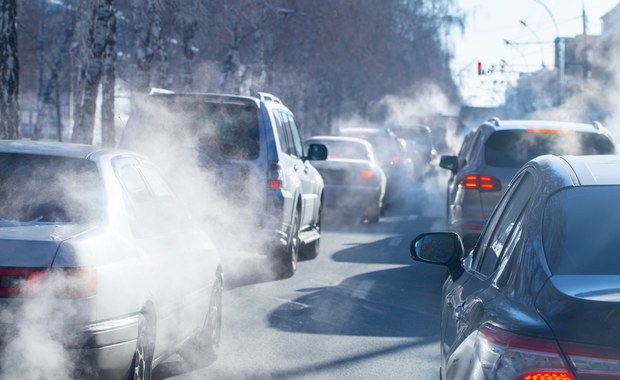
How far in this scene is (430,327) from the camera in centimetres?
916

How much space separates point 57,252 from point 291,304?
18.2ft

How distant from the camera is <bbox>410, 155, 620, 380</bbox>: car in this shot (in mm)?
2848

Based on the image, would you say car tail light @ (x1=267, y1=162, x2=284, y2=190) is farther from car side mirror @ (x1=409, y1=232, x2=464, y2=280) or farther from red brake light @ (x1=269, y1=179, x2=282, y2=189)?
car side mirror @ (x1=409, y1=232, x2=464, y2=280)

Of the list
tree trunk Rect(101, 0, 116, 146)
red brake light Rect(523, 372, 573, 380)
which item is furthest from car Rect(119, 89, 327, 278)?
tree trunk Rect(101, 0, 116, 146)

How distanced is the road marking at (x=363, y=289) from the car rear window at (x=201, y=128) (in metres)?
1.79

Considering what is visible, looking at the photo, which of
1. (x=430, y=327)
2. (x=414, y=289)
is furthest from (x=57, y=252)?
(x=414, y=289)

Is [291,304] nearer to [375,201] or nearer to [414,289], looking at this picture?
[414,289]

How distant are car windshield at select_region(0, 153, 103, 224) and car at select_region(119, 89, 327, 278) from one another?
5.35 meters

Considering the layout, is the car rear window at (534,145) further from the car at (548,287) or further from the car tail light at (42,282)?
the car tail light at (42,282)

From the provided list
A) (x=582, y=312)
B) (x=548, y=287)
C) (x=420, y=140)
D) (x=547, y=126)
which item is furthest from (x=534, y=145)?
(x=420, y=140)

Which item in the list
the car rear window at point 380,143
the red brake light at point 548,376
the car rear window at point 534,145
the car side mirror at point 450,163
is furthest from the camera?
the car rear window at point 380,143

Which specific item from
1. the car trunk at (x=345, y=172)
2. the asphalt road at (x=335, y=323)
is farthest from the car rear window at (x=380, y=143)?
the asphalt road at (x=335, y=323)

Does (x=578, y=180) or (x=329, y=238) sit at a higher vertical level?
(x=578, y=180)

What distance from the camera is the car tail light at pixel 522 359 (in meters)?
2.84
